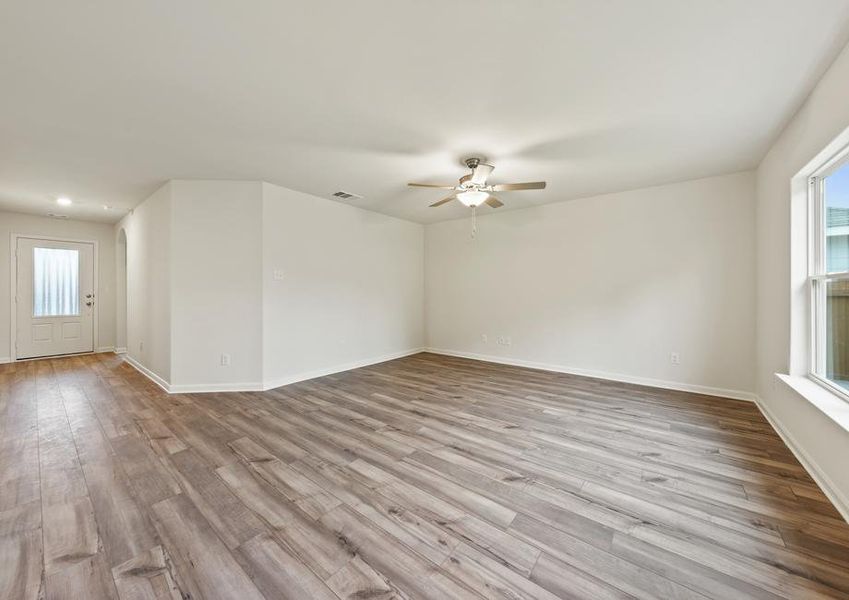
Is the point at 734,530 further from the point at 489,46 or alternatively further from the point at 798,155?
the point at 489,46

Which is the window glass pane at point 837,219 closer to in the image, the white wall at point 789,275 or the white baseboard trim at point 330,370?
the white wall at point 789,275

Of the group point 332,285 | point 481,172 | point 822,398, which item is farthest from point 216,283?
point 822,398

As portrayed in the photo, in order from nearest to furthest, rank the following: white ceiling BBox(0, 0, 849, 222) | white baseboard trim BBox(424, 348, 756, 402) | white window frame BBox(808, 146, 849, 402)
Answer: white ceiling BBox(0, 0, 849, 222)
white window frame BBox(808, 146, 849, 402)
white baseboard trim BBox(424, 348, 756, 402)

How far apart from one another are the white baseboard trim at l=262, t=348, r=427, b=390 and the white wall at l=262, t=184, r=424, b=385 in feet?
0.06

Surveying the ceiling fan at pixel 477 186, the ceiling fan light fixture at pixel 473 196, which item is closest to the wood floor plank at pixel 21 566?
the ceiling fan at pixel 477 186

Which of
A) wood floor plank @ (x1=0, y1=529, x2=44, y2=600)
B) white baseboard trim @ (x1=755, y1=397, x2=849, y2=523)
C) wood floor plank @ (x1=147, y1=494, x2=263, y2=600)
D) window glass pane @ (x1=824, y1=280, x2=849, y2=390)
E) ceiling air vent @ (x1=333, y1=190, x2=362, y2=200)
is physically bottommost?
wood floor plank @ (x1=0, y1=529, x2=44, y2=600)

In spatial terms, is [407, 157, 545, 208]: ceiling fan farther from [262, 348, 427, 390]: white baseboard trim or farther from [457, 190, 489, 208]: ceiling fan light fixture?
[262, 348, 427, 390]: white baseboard trim

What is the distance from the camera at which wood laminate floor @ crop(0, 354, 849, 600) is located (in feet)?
4.42

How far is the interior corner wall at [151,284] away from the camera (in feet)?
13.0

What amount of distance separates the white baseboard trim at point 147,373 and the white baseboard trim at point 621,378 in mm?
4232

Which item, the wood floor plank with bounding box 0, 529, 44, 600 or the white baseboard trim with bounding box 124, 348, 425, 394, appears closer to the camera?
the wood floor plank with bounding box 0, 529, 44, 600

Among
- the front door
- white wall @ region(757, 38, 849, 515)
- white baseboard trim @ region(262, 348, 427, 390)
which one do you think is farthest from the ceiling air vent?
the front door

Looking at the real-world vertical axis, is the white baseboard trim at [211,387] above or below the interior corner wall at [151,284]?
below

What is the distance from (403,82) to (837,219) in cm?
310
